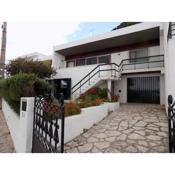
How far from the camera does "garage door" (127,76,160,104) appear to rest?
11.1 m

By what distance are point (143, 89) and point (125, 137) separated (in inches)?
296

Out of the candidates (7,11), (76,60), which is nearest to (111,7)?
(7,11)

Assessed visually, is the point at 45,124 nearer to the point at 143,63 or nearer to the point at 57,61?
the point at 143,63

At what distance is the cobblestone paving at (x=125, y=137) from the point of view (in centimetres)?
425

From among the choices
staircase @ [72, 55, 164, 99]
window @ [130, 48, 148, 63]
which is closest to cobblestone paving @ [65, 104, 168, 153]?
staircase @ [72, 55, 164, 99]

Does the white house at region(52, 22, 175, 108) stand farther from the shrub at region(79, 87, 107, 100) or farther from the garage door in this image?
the shrub at region(79, 87, 107, 100)

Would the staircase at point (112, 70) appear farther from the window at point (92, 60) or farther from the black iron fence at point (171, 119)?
the black iron fence at point (171, 119)

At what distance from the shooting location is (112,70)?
35.8ft

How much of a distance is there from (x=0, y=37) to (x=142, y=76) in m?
13.2

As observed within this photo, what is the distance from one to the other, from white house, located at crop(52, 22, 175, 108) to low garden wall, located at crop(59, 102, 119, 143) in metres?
3.40

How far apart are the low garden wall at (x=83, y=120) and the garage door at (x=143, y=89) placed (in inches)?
183

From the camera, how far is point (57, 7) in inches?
152

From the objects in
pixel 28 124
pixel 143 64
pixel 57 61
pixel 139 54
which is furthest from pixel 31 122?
pixel 57 61

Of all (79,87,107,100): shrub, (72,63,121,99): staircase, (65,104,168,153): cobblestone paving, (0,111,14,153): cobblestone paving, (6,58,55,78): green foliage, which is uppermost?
(6,58,55,78): green foliage
